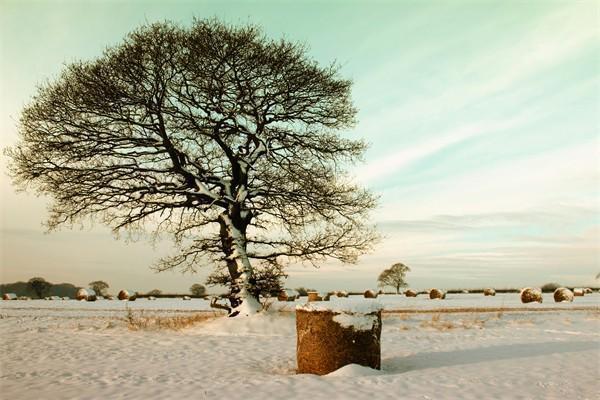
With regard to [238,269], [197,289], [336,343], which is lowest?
[336,343]

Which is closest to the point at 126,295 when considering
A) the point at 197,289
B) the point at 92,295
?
the point at 92,295

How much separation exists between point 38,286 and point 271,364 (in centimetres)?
7128

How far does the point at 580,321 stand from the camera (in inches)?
701

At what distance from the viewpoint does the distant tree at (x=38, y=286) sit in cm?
7019

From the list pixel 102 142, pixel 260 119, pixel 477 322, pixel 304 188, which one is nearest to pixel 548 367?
pixel 477 322

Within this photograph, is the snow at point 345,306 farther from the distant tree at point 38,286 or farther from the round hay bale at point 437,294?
the distant tree at point 38,286

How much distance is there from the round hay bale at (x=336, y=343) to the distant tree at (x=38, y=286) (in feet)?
237

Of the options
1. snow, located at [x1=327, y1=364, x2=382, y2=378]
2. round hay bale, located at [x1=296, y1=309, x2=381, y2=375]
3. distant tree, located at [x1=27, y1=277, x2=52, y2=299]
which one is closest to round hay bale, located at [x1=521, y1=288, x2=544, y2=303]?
round hay bale, located at [x1=296, y1=309, x2=381, y2=375]

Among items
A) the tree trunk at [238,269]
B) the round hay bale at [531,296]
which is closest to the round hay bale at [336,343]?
the tree trunk at [238,269]

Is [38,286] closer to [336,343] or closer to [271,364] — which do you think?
[271,364]

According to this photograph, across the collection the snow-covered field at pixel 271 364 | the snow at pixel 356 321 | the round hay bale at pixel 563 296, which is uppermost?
the snow at pixel 356 321

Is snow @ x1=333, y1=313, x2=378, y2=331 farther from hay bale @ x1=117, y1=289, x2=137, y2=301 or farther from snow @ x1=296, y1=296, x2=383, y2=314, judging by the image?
hay bale @ x1=117, y1=289, x2=137, y2=301

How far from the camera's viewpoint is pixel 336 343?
29.1 feet

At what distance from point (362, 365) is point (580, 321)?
499 inches
